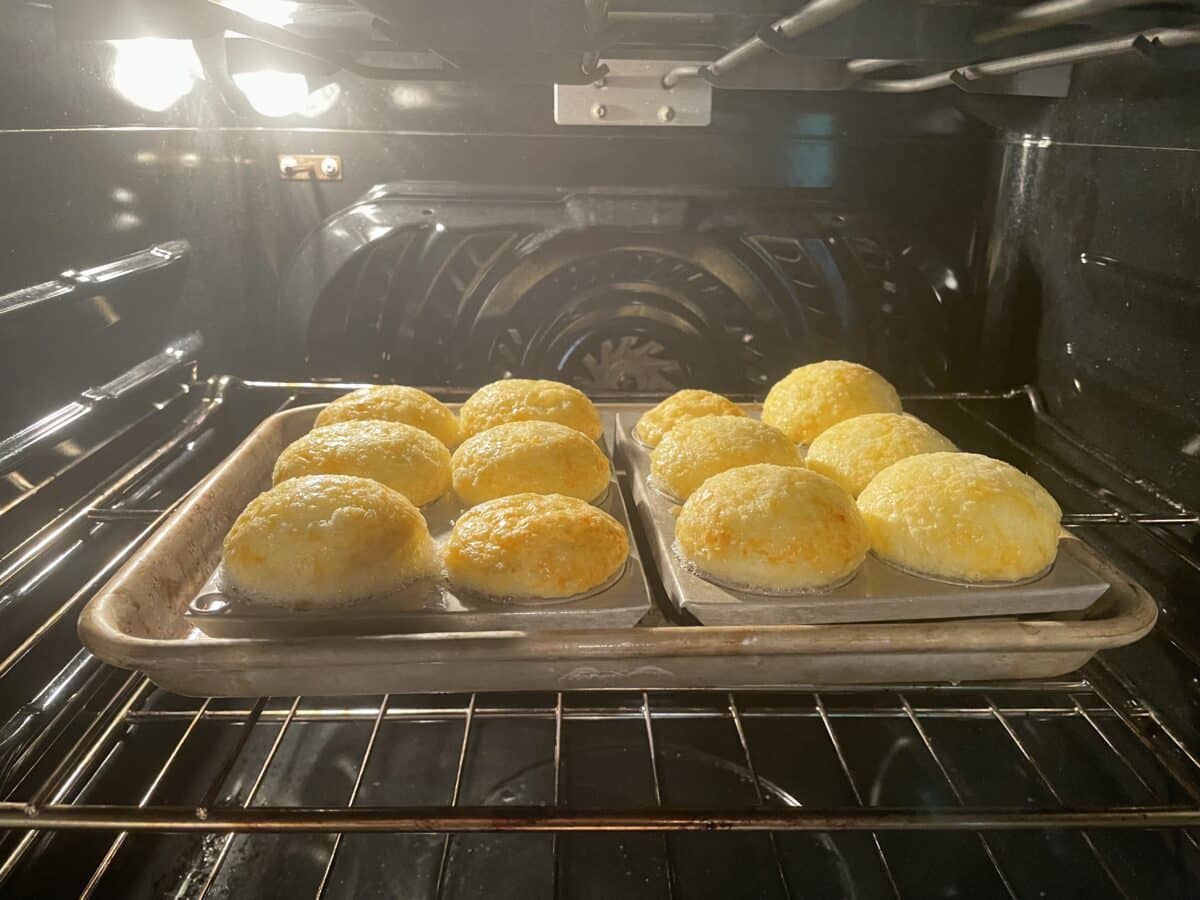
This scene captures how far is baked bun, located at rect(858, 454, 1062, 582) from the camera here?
1.05 metres

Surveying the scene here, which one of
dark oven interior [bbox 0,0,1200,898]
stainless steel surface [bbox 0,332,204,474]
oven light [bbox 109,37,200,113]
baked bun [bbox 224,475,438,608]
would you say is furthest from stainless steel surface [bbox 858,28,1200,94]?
stainless steel surface [bbox 0,332,204,474]

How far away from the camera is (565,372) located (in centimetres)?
167

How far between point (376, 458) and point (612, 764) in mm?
562

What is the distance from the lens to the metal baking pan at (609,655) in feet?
2.93

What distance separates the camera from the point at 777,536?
1030 mm

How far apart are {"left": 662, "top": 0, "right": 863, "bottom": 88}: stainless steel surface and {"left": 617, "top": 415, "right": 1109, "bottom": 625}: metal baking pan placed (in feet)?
2.04

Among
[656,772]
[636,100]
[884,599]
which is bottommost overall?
[656,772]

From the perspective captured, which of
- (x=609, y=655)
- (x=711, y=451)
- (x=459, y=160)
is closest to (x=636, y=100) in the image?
(x=459, y=160)

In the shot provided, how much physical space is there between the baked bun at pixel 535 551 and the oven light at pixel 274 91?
2.92 feet

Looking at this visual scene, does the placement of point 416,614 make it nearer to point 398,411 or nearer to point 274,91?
point 398,411

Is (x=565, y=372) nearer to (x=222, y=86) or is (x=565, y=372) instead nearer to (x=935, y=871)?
(x=222, y=86)

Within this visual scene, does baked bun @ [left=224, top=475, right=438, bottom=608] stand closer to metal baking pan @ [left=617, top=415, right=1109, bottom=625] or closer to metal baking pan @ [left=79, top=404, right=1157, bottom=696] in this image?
metal baking pan @ [left=79, top=404, right=1157, bottom=696]

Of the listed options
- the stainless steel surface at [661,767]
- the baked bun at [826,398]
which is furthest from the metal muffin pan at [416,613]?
the baked bun at [826,398]

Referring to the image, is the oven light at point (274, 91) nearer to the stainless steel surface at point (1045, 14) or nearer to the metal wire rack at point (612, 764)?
the metal wire rack at point (612, 764)
